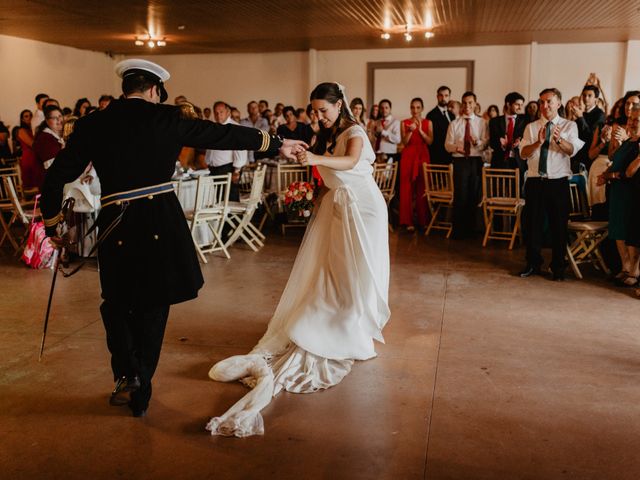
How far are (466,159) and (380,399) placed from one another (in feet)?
18.0

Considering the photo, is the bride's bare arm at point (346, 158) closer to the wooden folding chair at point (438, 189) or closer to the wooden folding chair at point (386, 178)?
the wooden folding chair at point (438, 189)

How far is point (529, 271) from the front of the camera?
631 centimetres

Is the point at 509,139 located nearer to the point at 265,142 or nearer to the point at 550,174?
the point at 550,174

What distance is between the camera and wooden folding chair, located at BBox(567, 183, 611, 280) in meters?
6.25

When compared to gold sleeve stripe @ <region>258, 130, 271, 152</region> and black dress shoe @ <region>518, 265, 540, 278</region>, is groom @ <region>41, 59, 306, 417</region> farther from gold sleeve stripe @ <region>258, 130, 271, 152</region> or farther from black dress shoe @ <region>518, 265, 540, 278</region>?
black dress shoe @ <region>518, 265, 540, 278</region>

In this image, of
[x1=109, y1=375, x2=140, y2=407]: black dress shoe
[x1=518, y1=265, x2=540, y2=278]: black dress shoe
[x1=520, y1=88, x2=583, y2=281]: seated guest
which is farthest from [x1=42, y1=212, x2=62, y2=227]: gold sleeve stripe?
[x1=518, y1=265, x2=540, y2=278]: black dress shoe

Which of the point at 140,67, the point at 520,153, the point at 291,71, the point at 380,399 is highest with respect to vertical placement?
the point at 291,71

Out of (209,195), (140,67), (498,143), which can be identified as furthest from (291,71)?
(140,67)

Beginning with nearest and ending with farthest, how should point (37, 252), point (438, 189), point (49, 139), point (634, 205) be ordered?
1. point (634, 205)
2. point (37, 252)
3. point (49, 139)
4. point (438, 189)

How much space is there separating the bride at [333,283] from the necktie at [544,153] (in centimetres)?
248

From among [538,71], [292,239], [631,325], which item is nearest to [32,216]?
[292,239]

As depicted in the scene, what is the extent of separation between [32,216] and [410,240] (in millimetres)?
4500

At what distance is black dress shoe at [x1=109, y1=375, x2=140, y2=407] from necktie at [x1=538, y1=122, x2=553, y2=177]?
13.8 feet

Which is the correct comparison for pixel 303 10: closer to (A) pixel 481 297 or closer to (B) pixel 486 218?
(B) pixel 486 218
